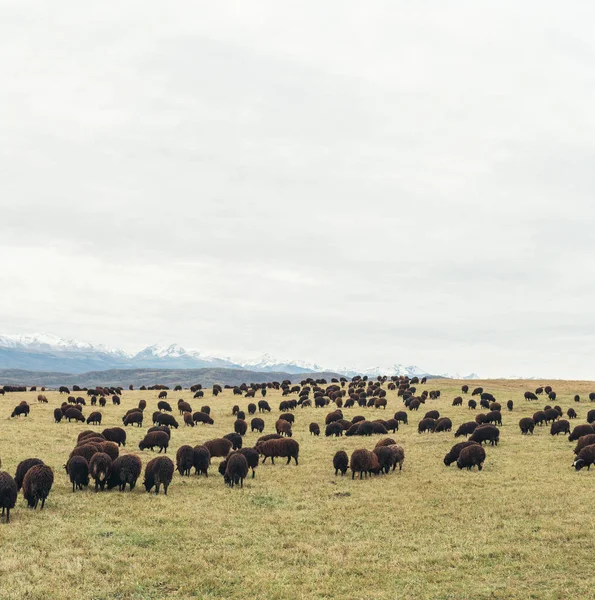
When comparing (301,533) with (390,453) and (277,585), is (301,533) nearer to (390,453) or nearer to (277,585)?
(277,585)

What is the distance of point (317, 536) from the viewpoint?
668 inches

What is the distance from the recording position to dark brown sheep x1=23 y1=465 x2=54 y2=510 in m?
18.4

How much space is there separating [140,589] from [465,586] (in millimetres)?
8252

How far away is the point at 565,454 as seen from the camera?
29.0 m

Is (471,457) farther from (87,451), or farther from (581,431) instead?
(87,451)

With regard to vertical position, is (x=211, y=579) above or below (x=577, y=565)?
below

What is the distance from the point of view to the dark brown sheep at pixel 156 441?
30328 millimetres

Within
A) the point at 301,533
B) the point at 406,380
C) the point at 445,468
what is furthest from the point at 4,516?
the point at 406,380

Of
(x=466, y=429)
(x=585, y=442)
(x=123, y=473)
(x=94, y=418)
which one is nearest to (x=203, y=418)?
(x=94, y=418)

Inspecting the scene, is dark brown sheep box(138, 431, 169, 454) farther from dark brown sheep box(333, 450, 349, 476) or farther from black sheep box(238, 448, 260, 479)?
dark brown sheep box(333, 450, 349, 476)

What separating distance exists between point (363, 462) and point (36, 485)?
14.5 m

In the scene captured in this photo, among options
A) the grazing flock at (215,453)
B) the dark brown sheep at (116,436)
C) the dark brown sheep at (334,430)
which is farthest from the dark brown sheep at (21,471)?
the dark brown sheep at (334,430)

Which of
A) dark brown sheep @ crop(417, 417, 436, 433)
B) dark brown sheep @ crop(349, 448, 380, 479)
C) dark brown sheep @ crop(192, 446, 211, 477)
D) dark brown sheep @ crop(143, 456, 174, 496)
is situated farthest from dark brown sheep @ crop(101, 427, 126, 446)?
dark brown sheep @ crop(417, 417, 436, 433)

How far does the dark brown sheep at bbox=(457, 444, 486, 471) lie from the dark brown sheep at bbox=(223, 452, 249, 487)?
36.5 ft
